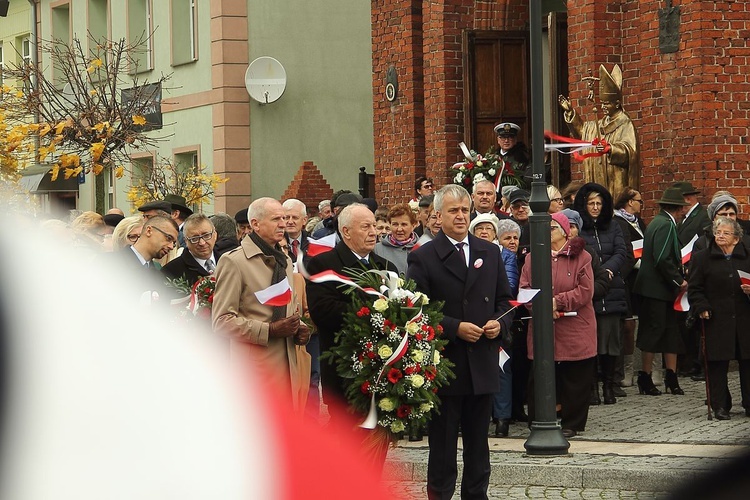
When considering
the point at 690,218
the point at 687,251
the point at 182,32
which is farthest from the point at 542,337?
the point at 182,32

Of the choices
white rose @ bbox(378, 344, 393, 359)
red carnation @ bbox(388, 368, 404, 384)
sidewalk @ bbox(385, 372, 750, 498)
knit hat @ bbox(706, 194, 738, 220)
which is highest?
knit hat @ bbox(706, 194, 738, 220)

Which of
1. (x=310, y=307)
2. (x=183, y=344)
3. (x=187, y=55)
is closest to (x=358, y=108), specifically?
(x=187, y=55)

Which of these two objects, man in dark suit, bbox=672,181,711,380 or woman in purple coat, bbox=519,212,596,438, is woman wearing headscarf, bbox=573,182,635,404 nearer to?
man in dark suit, bbox=672,181,711,380

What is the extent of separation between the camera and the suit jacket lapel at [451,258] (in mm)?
8992

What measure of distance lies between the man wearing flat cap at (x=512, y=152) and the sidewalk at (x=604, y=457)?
5554 millimetres

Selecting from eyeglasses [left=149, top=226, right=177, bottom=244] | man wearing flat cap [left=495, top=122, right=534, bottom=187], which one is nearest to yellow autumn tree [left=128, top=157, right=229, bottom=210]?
man wearing flat cap [left=495, top=122, right=534, bottom=187]

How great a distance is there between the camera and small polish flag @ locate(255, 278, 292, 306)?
8633 millimetres

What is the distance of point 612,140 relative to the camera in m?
17.5

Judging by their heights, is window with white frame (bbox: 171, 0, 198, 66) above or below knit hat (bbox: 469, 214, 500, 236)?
above

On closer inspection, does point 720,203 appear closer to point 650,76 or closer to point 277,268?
point 650,76

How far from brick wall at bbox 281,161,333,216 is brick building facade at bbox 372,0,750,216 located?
896 cm

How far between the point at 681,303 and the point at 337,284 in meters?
6.15

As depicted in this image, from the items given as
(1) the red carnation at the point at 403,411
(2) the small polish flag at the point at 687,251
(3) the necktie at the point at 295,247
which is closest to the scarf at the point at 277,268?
(1) the red carnation at the point at 403,411

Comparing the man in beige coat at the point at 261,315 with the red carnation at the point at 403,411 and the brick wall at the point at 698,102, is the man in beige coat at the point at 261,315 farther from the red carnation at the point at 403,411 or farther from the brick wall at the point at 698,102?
the brick wall at the point at 698,102
